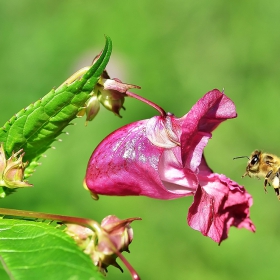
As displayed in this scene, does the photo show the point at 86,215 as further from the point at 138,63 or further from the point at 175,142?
the point at 175,142

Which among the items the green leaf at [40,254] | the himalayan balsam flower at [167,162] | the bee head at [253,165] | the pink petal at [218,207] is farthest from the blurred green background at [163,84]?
the green leaf at [40,254]

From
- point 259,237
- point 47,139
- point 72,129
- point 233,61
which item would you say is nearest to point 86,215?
point 72,129

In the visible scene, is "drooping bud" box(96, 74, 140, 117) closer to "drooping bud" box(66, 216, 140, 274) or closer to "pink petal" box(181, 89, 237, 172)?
"pink petal" box(181, 89, 237, 172)

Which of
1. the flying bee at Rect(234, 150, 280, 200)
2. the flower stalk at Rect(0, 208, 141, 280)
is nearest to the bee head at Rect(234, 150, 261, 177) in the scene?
the flying bee at Rect(234, 150, 280, 200)

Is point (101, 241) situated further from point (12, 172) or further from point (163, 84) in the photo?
point (163, 84)

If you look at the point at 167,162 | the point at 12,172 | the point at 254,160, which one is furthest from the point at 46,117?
the point at 254,160

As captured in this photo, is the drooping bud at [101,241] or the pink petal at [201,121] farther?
the pink petal at [201,121]

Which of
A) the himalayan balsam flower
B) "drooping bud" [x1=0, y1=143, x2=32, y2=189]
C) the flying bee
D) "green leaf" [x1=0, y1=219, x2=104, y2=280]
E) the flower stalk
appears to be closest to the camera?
"green leaf" [x1=0, y1=219, x2=104, y2=280]

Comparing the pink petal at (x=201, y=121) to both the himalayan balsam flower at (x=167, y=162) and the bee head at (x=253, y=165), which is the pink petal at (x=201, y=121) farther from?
the bee head at (x=253, y=165)
